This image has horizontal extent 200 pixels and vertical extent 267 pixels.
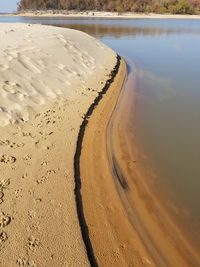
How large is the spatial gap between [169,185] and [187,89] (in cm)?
845

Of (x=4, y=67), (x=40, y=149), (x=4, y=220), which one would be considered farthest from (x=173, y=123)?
(x=4, y=220)

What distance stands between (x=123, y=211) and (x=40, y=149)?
2.89 metres

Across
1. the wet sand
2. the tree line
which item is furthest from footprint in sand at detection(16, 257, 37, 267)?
the tree line

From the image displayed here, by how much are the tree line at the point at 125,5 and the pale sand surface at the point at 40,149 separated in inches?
5087

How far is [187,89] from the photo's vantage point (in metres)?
15.1

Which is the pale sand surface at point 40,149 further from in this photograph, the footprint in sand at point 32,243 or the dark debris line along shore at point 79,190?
the dark debris line along shore at point 79,190

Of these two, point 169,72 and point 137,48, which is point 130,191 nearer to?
point 169,72

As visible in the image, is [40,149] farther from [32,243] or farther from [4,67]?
[4,67]

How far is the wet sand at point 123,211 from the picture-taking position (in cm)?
563

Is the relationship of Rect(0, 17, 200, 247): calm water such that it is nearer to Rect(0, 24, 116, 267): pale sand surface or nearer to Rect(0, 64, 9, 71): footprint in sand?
Rect(0, 24, 116, 267): pale sand surface

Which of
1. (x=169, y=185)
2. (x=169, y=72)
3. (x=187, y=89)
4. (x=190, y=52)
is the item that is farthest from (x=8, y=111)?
(x=190, y=52)

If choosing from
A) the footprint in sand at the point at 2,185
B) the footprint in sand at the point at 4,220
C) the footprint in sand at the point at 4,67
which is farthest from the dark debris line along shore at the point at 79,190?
the footprint in sand at the point at 4,67

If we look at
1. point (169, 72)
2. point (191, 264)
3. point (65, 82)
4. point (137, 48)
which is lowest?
point (137, 48)

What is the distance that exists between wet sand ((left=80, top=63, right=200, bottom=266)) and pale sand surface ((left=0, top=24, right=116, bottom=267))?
397mm
